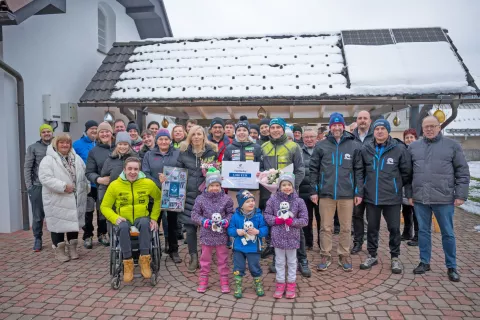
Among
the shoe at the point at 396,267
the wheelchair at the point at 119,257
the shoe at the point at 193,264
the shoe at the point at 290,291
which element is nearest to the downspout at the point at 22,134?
the wheelchair at the point at 119,257

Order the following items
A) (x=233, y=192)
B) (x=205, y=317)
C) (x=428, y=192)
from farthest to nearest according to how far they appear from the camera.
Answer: (x=233, y=192) < (x=428, y=192) < (x=205, y=317)

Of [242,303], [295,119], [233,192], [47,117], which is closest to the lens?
[242,303]

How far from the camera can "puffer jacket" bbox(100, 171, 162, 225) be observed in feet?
14.8

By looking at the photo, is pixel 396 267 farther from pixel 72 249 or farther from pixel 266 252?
pixel 72 249

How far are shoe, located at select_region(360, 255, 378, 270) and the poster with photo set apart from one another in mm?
2649

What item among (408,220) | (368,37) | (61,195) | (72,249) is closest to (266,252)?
(408,220)

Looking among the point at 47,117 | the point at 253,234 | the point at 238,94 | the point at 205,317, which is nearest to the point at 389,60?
the point at 238,94

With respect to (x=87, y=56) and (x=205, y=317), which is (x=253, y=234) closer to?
(x=205, y=317)

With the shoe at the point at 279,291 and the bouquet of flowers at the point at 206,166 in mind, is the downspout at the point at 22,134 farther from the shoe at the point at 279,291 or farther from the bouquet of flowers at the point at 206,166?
the shoe at the point at 279,291

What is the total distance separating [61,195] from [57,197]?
2.4 inches

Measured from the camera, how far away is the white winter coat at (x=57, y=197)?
5223 millimetres

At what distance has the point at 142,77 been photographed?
29.9 feet

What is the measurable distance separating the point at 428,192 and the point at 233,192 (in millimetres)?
2579

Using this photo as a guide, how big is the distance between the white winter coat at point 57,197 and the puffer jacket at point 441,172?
5.04m
